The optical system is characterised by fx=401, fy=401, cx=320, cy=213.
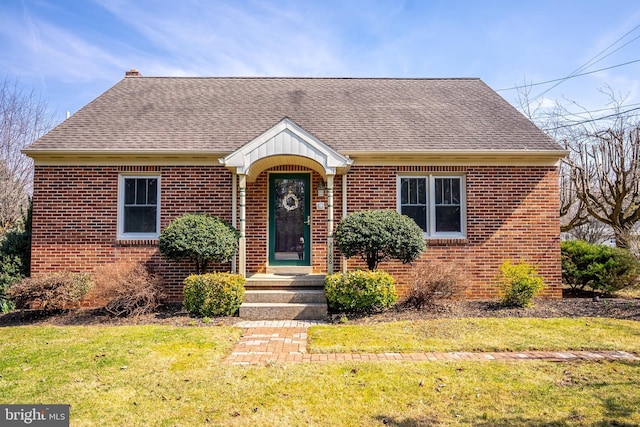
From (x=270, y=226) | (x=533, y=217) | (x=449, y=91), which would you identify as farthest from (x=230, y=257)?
(x=449, y=91)

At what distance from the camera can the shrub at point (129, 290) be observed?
786cm

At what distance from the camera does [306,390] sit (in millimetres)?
4227

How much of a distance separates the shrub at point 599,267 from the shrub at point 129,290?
1020cm

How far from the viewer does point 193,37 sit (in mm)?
10797

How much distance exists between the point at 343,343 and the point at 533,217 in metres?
6.27

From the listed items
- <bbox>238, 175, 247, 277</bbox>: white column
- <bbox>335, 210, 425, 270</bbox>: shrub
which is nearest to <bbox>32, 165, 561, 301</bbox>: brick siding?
<bbox>238, 175, 247, 277</bbox>: white column

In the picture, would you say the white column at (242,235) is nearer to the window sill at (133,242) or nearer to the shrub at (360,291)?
→ the shrub at (360,291)

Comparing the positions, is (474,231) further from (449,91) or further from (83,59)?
(83,59)

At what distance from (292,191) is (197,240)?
2.76 m

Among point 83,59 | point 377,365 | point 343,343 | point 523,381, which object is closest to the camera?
point 523,381

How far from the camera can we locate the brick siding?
9219mm

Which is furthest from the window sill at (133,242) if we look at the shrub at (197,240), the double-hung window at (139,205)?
the shrub at (197,240)

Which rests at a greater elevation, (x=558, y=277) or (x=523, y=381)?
(x=558, y=277)

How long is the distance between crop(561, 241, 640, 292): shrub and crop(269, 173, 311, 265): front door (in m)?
6.98
